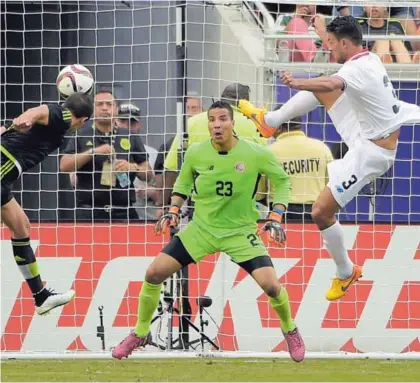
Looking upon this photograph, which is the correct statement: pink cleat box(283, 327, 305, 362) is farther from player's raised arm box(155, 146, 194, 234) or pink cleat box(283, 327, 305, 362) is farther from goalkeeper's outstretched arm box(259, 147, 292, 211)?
player's raised arm box(155, 146, 194, 234)

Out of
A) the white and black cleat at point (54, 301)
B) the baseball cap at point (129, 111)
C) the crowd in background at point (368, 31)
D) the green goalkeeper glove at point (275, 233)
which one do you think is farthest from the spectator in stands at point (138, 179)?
the green goalkeeper glove at point (275, 233)

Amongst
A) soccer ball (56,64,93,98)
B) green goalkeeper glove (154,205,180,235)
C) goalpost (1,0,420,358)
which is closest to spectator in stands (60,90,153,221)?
goalpost (1,0,420,358)

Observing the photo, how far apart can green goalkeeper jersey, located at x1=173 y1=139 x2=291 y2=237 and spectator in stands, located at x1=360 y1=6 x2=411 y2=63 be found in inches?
116

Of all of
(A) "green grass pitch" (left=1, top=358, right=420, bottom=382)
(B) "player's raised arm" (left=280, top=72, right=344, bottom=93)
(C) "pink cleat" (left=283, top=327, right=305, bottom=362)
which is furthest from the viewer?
(C) "pink cleat" (left=283, top=327, right=305, bottom=362)

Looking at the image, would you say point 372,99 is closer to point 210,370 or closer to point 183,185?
point 183,185

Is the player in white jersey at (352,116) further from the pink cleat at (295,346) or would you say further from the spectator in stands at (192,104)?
the spectator in stands at (192,104)

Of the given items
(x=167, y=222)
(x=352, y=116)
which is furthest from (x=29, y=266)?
(x=352, y=116)

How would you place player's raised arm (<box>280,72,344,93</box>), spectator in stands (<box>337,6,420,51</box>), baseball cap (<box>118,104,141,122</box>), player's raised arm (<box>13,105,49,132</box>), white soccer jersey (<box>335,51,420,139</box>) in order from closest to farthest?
player's raised arm (<box>280,72,344,93</box>) → white soccer jersey (<box>335,51,420,139</box>) → player's raised arm (<box>13,105,49,132</box>) → baseball cap (<box>118,104,141,122</box>) → spectator in stands (<box>337,6,420,51</box>)

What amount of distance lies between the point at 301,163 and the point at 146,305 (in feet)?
Result: 9.30

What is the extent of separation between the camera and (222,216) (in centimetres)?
1416

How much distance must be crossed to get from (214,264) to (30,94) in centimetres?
283

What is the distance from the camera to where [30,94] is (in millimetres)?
16438

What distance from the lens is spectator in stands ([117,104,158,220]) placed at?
16.2 metres

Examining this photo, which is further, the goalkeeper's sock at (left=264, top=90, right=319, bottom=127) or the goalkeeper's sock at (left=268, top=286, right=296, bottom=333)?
the goalkeeper's sock at (left=268, top=286, right=296, bottom=333)
